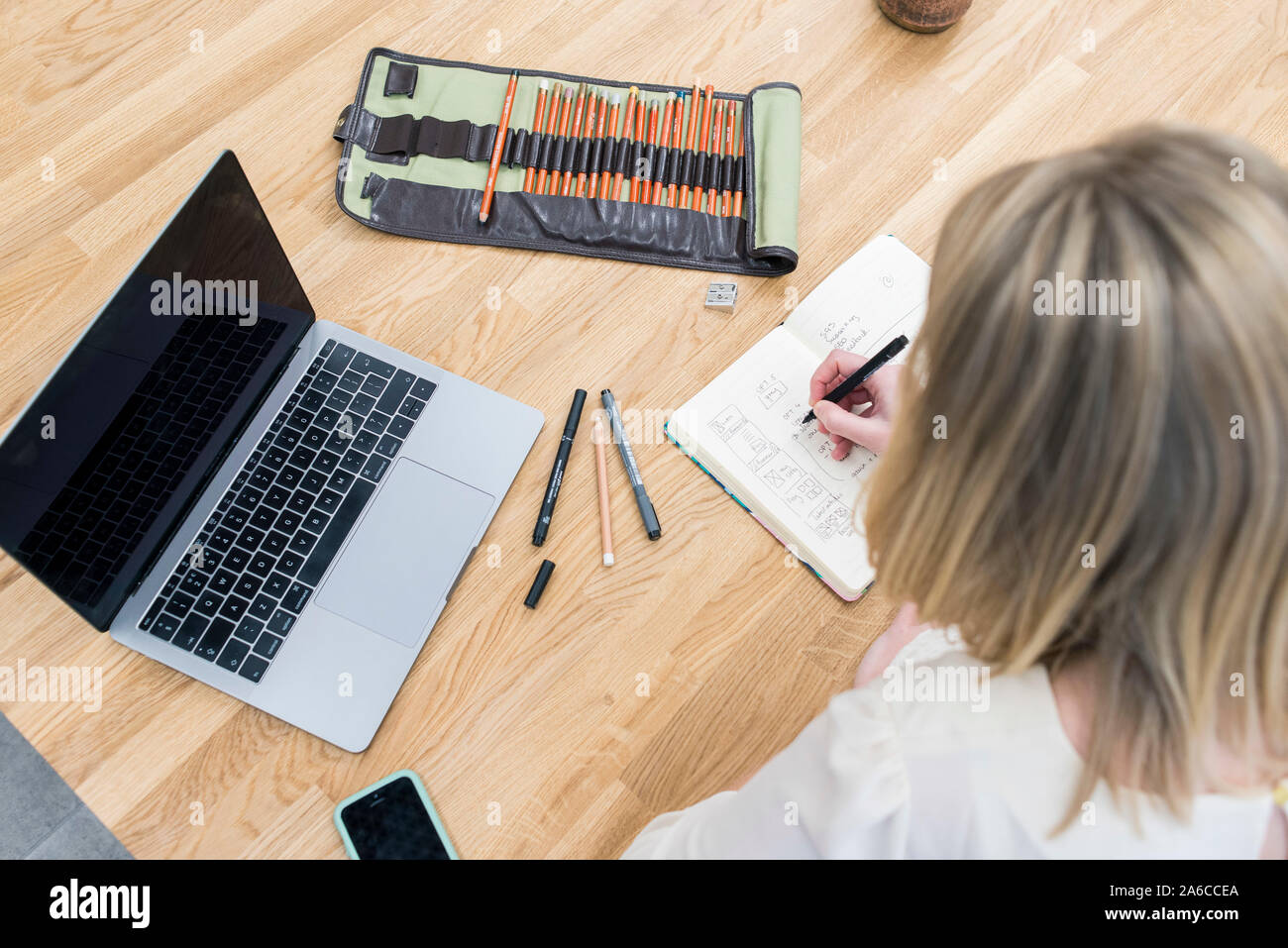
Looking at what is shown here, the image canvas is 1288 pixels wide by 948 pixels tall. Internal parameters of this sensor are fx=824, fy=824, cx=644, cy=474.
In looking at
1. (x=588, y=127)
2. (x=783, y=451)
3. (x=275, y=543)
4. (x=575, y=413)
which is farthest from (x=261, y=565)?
(x=588, y=127)

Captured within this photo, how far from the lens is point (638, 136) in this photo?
3.51ft

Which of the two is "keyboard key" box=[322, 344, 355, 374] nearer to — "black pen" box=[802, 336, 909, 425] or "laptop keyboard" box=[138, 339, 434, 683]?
"laptop keyboard" box=[138, 339, 434, 683]

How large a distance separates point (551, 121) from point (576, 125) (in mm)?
33

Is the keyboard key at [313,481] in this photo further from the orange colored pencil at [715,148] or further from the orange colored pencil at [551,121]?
the orange colored pencil at [715,148]

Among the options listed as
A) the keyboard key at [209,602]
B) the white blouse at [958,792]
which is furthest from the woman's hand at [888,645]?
Result: the keyboard key at [209,602]

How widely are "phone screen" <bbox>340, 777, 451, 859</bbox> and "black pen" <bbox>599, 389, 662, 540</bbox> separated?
0.35 meters

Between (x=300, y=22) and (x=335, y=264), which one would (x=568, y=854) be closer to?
(x=335, y=264)

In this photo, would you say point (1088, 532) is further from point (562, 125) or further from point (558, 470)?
point (562, 125)

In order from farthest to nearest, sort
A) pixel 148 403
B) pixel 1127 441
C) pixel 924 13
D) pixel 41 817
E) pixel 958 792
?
pixel 41 817 → pixel 924 13 → pixel 148 403 → pixel 958 792 → pixel 1127 441

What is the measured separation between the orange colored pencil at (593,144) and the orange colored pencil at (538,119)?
0.20 feet

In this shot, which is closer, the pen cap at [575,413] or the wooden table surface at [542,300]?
the wooden table surface at [542,300]

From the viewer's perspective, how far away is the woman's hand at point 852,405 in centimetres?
88

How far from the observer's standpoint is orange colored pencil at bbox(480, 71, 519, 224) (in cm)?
103
